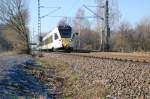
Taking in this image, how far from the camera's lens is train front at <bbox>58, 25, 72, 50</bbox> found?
50.3 m

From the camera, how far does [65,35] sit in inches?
1992

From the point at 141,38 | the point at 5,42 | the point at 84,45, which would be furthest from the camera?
the point at 5,42

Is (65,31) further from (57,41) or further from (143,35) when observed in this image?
(143,35)

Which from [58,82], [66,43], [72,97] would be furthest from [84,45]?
[72,97]

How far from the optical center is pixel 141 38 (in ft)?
268

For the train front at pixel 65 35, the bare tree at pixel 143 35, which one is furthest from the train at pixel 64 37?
the bare tree at pixel 143 35

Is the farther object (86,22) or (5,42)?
(86,22)

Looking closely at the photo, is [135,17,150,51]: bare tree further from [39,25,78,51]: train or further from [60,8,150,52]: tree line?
[39,25,78,51]: train

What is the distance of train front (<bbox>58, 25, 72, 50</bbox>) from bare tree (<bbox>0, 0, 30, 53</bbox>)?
2068 centimetres

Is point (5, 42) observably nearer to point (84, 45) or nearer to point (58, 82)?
point (84, 45)

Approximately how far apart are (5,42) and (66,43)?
190 ft

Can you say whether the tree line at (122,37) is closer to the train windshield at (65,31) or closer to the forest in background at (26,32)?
the forest in background at (26,32)

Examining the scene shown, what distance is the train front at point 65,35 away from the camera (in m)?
50.3

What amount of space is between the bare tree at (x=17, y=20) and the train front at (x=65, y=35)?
20.7 meters
